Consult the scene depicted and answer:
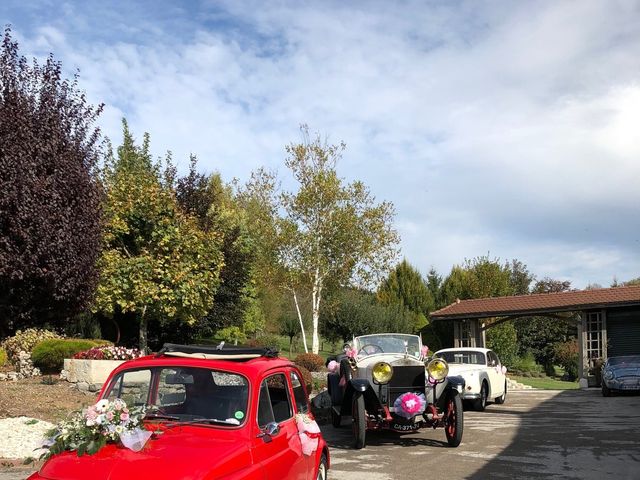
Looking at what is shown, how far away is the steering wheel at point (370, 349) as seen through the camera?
1226 cm

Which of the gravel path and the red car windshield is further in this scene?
the gravel path

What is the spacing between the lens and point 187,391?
5055 millimetres

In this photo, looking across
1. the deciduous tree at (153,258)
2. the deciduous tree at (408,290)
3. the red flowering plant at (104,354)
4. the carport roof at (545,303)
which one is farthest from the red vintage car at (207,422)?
the deciduous tree at (408,290)

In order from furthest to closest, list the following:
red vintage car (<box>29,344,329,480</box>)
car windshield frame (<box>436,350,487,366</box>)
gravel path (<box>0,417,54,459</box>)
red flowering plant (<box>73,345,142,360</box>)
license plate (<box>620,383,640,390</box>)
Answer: license plate (<box>620,383,640,390</box>) < car windshield frame (<box>436,350,487,366</box>) < red flowering plant (<box>73,345,142,360</box>) < gravel path (<box>0,417,54,459</box>) < red vintage car (<box>29,344,329,480</box>)

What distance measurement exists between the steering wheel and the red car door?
21.8 ft

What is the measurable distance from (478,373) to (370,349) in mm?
4829

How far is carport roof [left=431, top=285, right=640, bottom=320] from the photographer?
25312mm

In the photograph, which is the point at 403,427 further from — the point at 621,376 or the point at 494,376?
the point at 621,376

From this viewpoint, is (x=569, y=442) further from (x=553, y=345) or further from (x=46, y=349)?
(x=553, y=345)

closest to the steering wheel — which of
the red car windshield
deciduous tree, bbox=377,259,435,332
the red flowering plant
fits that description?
the red flowering plant

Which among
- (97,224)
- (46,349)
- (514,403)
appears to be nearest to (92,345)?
(46,349)

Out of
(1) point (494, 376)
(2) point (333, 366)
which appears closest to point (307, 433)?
(2) point (333, 366)

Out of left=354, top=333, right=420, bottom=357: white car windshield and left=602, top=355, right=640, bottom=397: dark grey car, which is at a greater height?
left=354, top=333, right=420, bottom=357: white car windshield

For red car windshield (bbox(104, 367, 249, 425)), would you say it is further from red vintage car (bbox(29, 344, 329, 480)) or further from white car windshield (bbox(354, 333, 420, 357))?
white car windshield (bbox(354, 333, 420, 357))
